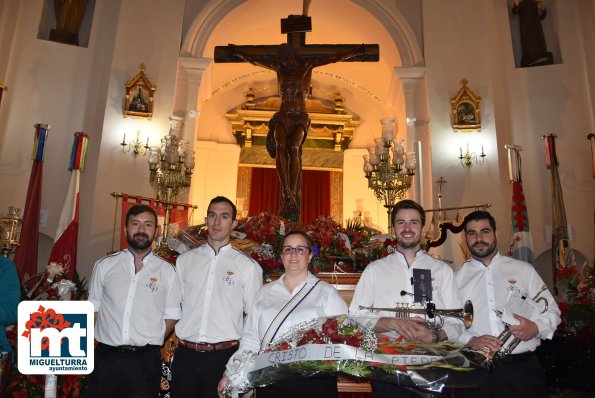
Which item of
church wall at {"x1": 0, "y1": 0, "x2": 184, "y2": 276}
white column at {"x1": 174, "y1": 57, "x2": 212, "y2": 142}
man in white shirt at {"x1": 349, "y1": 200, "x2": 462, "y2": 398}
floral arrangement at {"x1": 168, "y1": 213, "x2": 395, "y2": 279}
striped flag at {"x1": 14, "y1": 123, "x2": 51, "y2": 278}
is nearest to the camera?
man in white shirt at {"x1": 349, "y1": 200, "x2": 462, "y2": 398}

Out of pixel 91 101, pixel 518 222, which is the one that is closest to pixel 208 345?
pixel 518 222

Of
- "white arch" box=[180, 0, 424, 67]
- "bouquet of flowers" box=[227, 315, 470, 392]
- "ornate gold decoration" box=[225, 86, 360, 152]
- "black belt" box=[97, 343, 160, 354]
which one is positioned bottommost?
"black belt" box=[97, 343, 160, 354]

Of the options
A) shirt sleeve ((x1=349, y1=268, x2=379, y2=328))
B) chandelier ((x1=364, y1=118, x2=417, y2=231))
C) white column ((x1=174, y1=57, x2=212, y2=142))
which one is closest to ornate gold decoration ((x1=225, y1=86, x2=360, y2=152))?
white column ((x1=174, y1=57, x2=212, y2=142))

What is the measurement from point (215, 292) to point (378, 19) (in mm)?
7752

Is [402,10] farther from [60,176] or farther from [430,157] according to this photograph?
[60,176]

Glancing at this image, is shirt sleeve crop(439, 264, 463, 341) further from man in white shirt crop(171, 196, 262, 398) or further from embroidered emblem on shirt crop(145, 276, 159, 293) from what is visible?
embroidered emblem on shirt crop(145, 276, 159, 293)

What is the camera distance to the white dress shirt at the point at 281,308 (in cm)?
223

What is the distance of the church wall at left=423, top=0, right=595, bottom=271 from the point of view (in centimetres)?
745

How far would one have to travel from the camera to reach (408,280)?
2.43 meters

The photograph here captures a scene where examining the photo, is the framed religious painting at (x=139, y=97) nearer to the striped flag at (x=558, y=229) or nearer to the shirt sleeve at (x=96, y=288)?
the shirt sleeve at (x=96, y=288)

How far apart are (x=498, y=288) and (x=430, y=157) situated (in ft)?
17.8

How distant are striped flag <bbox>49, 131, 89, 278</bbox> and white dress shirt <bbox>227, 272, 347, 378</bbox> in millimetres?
4107

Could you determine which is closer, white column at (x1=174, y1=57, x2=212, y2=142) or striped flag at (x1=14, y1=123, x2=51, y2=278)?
striped flag at (x1=14, y1=123, x2=51, y2=278)

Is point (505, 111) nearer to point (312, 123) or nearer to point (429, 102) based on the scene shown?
point (429, 102)
